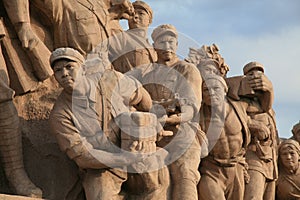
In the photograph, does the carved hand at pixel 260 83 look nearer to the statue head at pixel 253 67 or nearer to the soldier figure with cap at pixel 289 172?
the statue head at pixel 253 67

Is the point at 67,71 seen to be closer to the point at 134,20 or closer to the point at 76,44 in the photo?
the point at 76,44

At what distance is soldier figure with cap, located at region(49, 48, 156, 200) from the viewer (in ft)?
37.5

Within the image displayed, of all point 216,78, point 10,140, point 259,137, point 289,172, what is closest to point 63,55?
point 10,140

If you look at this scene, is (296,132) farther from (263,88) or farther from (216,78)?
(216,78)

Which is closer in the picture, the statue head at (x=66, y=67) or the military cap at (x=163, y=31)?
the statue head at (x=66, y=67)

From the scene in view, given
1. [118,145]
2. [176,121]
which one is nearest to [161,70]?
[176,121]

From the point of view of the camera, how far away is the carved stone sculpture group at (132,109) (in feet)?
38.0

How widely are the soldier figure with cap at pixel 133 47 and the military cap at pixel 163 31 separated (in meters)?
0.43

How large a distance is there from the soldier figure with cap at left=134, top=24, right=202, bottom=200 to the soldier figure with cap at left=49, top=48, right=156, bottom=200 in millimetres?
749

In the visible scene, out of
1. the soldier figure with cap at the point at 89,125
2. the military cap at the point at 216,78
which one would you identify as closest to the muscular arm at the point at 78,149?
the soldier figure with cap at the point at 89,125

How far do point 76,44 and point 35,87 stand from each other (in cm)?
90

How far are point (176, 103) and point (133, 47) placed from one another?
1318mm

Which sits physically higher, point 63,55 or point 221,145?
point 63,55

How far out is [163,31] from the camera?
508 inches
